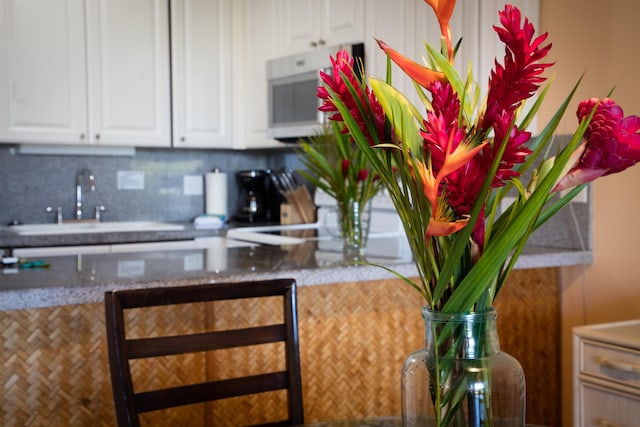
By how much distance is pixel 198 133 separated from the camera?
13.3 ft

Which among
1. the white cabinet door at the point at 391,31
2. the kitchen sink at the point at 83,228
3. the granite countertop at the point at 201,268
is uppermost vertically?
the white cabinet door at the point at 391,31

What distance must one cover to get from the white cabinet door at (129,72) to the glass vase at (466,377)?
3345mm

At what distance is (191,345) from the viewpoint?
4.30ft

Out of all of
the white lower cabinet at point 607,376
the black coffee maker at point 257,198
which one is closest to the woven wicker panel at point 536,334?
the white lower cabinet at point 607,376

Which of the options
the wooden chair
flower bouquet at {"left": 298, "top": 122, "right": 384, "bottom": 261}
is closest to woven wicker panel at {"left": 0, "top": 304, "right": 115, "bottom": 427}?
the wooden chair

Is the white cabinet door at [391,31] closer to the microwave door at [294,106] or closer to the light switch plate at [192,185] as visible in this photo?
the microwave door at [294,106]

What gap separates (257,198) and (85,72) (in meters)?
1.24

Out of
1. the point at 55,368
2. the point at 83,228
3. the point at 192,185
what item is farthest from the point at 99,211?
the point at 55,368

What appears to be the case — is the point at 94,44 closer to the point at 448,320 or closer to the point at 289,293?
the point at 289,293

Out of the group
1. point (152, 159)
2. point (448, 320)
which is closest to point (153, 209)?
point (152, 159)

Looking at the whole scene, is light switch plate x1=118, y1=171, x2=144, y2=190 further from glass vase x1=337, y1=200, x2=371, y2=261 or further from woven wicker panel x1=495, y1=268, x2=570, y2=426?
woven wicker panel x1=495, y1=268, x2=570, y2=426

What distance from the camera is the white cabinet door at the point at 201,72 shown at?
3973mm

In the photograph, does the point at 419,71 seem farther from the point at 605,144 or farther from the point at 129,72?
the point at 129,72

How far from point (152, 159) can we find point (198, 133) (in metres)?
0.40
